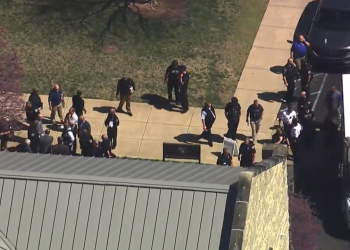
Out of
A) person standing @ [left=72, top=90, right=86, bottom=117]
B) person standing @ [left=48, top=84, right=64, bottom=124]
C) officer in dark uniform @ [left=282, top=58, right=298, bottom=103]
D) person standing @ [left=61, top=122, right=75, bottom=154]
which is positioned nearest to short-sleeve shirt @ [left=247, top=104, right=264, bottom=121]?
officer in dark uniform @ [left=282, top=58, right=298, bottom=103]

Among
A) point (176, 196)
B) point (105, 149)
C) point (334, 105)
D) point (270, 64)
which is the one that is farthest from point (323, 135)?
point (176, 196)

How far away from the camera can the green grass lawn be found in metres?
32.5

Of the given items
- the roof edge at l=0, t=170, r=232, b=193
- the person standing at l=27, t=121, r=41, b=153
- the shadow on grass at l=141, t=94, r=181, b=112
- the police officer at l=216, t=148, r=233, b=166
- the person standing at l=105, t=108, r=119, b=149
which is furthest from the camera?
the shadow on grass at l=141, t=94, r=181, b=112

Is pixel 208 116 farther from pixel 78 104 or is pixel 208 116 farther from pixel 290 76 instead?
pixel 78 104

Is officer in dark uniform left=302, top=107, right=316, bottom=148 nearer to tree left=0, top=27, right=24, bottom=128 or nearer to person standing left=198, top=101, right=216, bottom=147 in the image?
person standing left=198, top=101, right=216, bottom=147

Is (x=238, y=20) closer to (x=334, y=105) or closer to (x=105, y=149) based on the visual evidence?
(x=334, y=105)

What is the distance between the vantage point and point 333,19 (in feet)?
110

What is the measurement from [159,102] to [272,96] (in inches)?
136

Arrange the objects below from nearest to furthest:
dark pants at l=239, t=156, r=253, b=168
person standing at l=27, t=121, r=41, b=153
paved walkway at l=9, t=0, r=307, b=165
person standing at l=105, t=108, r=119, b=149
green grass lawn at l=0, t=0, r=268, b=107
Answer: dark pants at l=239, t=156, r=253, b=168
person standing at l=27, t=121, r=41, b=153
person standing at l=105, t=108, r=119, b=149
paved walkway at l=9, t=0, r=307, b=165
green grass lawn at l=0, t=0, r=268, b=107

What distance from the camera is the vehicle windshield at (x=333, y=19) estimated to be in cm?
3322

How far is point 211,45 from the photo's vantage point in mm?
34250

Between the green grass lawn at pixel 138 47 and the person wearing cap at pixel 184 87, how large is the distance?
1.99 ft

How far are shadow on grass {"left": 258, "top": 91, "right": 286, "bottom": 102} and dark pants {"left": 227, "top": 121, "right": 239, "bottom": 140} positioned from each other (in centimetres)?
264

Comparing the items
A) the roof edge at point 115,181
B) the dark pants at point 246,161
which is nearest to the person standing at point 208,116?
the dark pants at point 246,161
